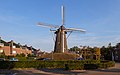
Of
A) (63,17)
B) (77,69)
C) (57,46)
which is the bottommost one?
(77,69)

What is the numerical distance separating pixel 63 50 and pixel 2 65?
37060 millimetres

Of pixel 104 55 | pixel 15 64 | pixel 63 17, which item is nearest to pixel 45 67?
pixel 15 64

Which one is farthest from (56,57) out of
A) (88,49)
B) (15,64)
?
(15,64)

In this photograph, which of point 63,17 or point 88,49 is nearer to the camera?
point 63,17

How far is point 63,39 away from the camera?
75.8m

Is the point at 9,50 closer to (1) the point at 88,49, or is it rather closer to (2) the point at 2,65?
(1) the point at 88,49

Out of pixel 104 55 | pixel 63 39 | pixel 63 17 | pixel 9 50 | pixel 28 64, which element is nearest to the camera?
pixel 28 64

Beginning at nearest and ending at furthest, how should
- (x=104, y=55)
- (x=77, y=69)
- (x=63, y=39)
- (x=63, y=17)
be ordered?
(x=77, y=69), (x=63, y=39), (x=63, y=17), (x=104, y=55)

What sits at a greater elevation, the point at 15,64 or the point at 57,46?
the point at 57,46

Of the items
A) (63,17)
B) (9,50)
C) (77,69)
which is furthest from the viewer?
(9,50)

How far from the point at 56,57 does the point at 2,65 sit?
1453 inches

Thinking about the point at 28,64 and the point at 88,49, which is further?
the point at 88,49

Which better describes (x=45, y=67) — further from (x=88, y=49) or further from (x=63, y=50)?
(x=88, y=49)

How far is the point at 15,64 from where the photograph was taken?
41.9 metres
